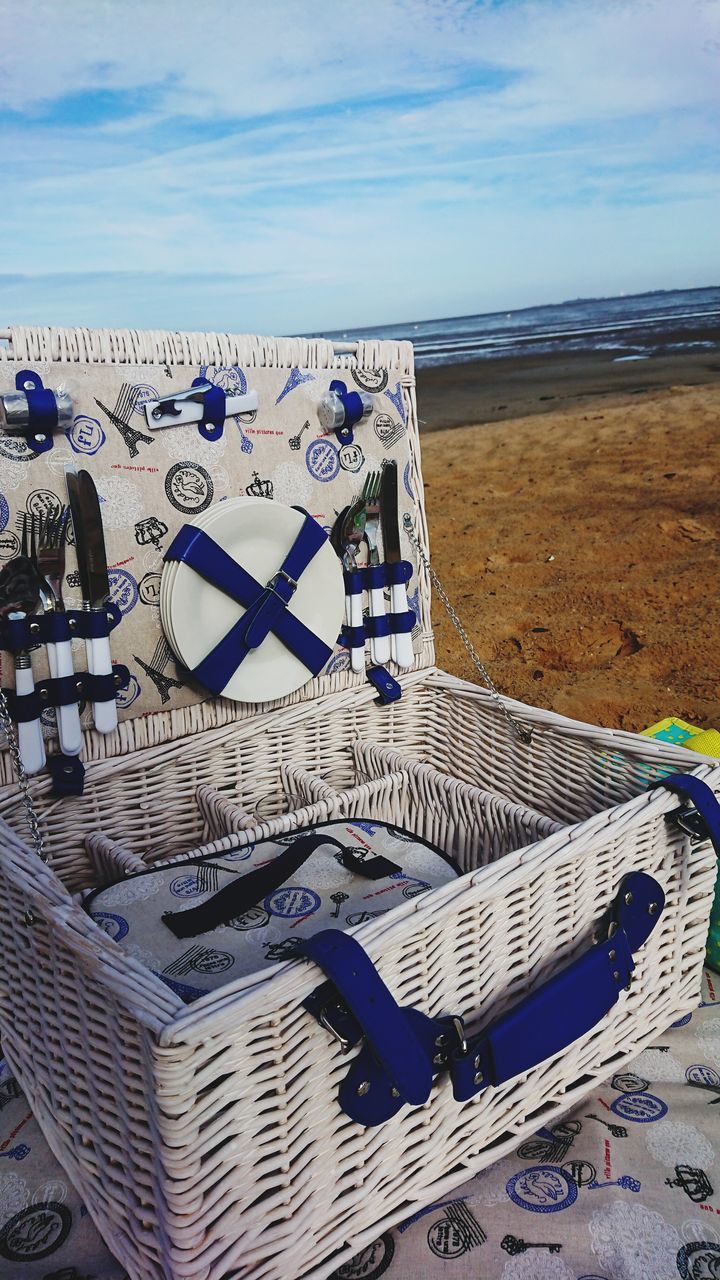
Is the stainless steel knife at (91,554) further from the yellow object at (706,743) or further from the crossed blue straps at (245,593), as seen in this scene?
the yellow object at (706,743)

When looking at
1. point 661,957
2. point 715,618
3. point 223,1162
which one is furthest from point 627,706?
point 223,1162

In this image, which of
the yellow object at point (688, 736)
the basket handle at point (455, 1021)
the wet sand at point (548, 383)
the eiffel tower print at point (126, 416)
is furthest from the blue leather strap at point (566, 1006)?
the wet sand at point (548, 383)

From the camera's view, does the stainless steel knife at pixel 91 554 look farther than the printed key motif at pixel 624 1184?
Yes

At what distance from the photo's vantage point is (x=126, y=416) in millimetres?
1389

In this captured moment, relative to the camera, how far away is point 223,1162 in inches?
30.3

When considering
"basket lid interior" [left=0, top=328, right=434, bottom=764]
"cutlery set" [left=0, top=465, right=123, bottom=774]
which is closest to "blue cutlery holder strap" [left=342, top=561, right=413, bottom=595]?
"basket lid interior" [left=0, top=328, right=434, bottom=764]

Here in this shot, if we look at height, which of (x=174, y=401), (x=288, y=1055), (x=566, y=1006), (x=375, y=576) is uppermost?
(x=174, y=401)

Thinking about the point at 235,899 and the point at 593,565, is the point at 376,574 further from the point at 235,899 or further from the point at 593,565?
the point at 593,565

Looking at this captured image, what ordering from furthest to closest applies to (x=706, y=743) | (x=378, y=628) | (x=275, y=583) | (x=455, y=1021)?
(x=378, y=628) → (x=706, y=743) → (x=275, y=583) → (x=455, y=1021)

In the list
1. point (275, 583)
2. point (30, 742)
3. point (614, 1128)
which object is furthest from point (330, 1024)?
point (275, 583)

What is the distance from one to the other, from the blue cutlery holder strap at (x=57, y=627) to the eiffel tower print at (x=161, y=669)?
8cm

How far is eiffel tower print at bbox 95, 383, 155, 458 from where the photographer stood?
138 cm

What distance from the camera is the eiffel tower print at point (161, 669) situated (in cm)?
146

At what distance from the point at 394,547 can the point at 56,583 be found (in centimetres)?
64
